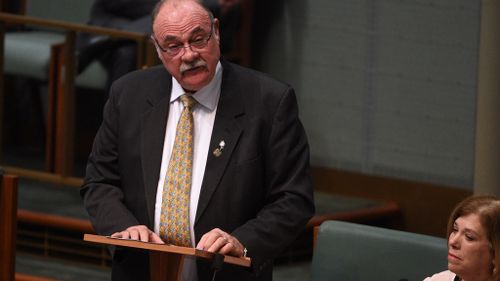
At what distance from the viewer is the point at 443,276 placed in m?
3.27

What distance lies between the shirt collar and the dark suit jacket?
0.02 meters

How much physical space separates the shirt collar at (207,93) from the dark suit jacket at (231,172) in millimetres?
21

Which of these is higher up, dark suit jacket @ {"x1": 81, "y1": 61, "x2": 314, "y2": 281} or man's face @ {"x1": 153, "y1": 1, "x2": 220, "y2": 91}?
man's face @ {"x1": 153, "y1": 1, "x2": 220, "y2": 91}

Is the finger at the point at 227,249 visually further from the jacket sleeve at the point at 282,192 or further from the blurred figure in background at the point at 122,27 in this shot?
the blurred figure in background at the point at 122,27

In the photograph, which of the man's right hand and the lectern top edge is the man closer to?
the man's right hand

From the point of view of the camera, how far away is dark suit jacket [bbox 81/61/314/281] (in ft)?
10.8

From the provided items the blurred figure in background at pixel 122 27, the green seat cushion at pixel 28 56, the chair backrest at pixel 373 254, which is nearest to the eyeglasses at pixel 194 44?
the chair backrest at pixel 373 254

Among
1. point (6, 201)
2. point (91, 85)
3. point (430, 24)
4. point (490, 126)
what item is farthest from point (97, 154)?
point (430, 24)

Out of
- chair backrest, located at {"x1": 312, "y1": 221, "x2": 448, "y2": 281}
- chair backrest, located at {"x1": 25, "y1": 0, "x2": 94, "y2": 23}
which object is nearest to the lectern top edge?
chair backrest, located at {"x1": 312, "y1": 221, "x2": 448, "y2": 281}

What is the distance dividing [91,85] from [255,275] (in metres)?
2.54

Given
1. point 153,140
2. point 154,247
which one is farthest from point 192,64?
point 154,247

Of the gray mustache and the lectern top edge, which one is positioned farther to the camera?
the gray mustache

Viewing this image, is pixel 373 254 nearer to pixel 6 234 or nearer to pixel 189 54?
pixel 189 54

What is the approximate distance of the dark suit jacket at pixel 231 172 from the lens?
330cm
